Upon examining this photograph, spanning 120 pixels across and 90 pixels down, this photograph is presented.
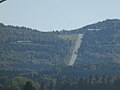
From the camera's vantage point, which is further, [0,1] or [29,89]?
[29,89]

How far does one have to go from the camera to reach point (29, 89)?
92.4 meters

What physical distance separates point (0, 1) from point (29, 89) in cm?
2267

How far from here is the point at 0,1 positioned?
73.6 meters

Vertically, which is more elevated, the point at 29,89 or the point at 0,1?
the point at 0,1
